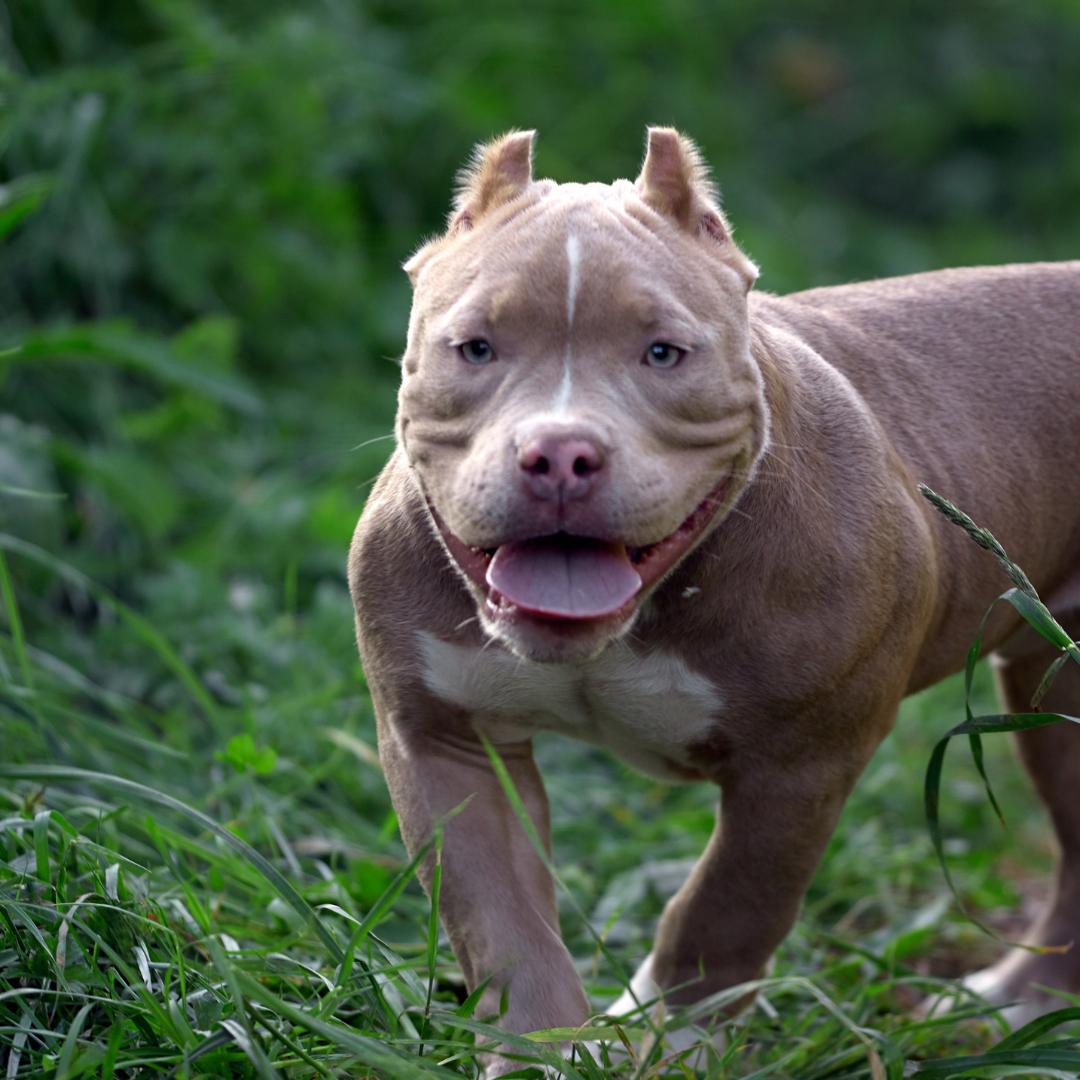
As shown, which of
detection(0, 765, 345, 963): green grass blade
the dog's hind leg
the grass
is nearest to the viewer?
the grass

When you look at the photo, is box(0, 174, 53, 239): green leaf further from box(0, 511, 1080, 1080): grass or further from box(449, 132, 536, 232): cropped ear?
box(449, 132, 536, 232): cropped ear

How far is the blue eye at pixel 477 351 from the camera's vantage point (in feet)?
8.91

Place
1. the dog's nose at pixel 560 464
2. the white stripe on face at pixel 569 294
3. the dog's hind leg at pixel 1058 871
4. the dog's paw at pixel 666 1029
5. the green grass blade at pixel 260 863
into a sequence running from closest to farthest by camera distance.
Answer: the dog's nose at pixel 560 464 < the white stripe on face at pixel 569 294 < the green grass blade at pixel 260 863 < the dog's paw at pixel 666 1029 < the dog's hind leg at pixel 1058 871

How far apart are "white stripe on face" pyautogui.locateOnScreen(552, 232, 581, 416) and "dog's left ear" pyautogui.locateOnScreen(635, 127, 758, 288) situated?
240mm

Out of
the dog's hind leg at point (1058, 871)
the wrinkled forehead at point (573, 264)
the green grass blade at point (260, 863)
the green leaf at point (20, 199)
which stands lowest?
the dog's hind leg at point (1058, 871)

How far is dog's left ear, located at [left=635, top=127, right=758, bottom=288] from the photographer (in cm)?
288

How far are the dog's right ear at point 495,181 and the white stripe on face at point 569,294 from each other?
26cm

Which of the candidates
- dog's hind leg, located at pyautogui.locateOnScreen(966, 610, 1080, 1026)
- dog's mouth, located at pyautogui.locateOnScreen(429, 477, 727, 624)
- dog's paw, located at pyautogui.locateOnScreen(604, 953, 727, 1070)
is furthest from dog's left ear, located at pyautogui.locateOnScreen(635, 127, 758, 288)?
dog's hind leg, located at pyautogui.locateOnScreen(966, 610, 1080, 1026)

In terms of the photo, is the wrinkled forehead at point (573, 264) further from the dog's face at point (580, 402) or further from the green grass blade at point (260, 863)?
the green grass blade at point (260, 863)

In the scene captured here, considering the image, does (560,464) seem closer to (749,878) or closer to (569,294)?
(569,294)

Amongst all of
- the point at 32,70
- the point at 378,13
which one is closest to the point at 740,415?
the point at 32,70

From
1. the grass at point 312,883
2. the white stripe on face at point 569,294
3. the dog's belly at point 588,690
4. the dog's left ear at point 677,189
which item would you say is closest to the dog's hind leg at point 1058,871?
the grass at point 312,883

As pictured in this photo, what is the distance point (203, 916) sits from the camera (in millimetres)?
3021

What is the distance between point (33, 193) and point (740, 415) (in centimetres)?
219
